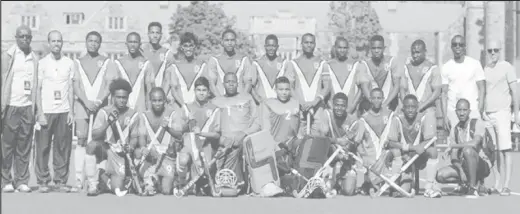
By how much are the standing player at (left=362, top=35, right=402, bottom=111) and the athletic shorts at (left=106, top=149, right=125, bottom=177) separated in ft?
10.8

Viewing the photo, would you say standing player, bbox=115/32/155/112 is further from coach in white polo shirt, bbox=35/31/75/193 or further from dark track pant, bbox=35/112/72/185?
dark track pant, bbox=35/112/72/185

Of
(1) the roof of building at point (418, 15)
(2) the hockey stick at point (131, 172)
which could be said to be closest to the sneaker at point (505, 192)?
(2) the hockey stick at point (131, 172)

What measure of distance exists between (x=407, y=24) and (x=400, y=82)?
244 feet

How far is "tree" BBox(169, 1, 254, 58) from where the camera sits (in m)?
70.4

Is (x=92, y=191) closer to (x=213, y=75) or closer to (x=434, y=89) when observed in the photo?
(x=213, y=75)

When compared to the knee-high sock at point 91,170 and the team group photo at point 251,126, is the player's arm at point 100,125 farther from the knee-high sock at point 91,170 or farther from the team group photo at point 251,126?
the knee-high sock at point 91,170

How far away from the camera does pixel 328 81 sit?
43.3ft

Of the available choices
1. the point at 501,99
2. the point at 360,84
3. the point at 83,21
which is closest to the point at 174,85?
the point at 360,84

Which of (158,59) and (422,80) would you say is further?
(158,59)

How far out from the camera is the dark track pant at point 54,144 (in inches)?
490

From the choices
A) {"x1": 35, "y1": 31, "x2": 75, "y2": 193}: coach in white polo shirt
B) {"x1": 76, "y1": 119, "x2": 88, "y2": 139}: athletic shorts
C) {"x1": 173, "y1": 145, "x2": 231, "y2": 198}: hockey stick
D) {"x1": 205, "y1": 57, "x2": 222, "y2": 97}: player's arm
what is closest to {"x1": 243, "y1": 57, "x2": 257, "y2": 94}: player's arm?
{"x1": 205, "y1": 57, "x2": 222, "y2": 97}: player's arm

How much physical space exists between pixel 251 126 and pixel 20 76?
2826 mm

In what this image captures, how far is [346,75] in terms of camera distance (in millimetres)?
13156

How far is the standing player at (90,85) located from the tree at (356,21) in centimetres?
5758
